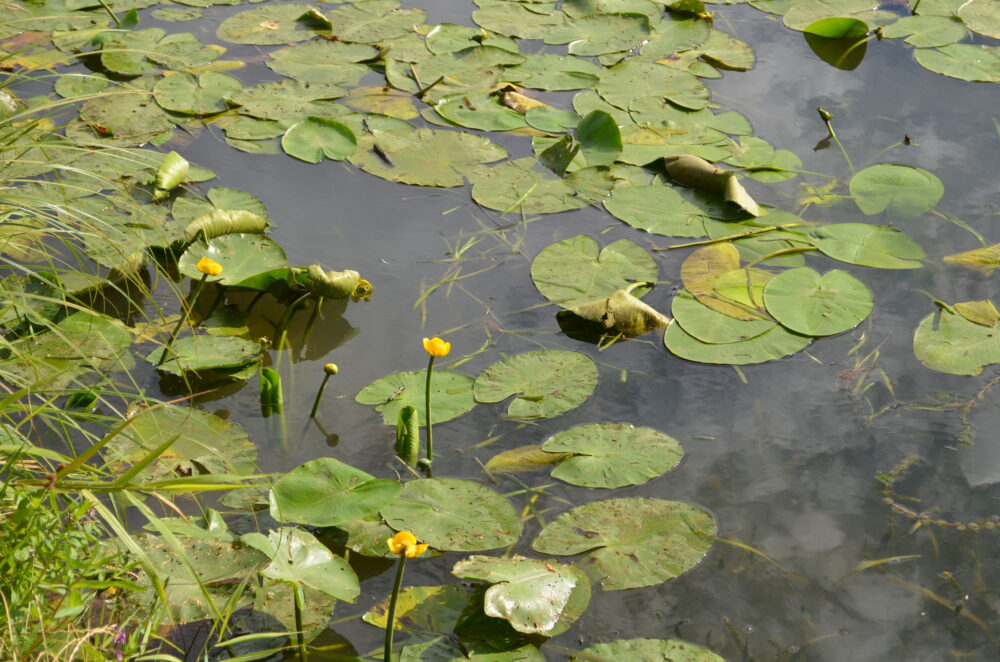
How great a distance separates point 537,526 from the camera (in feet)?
6.11

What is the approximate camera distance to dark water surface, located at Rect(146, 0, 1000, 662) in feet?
5.65

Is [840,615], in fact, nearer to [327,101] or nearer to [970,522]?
[970,522]

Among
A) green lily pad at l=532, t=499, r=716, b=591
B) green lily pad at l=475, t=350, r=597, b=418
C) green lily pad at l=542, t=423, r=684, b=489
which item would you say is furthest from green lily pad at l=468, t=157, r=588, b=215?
green lily pad at l=532, t=499, r=716, b=591

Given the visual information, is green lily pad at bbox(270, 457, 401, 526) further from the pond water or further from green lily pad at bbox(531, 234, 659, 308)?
green lily pad at bbox(531, 234, 659, 308)

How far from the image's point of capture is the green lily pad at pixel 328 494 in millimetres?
1709

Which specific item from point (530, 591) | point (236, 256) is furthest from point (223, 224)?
point (530, 591)

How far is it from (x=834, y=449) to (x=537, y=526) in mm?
714

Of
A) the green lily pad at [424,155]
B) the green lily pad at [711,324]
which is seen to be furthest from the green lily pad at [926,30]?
the green lily pad at [711,324]

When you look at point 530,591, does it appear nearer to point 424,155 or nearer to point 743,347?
point 743,347

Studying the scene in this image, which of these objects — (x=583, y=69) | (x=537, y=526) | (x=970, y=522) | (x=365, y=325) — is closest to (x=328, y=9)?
(x=583, y=69)

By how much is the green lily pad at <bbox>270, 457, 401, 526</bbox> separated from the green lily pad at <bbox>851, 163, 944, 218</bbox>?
5.80 feet

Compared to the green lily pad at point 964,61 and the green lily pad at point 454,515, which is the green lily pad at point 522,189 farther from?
the green lily pad at point 964,61

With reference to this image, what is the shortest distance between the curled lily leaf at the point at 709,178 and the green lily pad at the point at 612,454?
95 centimetres

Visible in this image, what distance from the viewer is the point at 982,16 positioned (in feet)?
12.0
